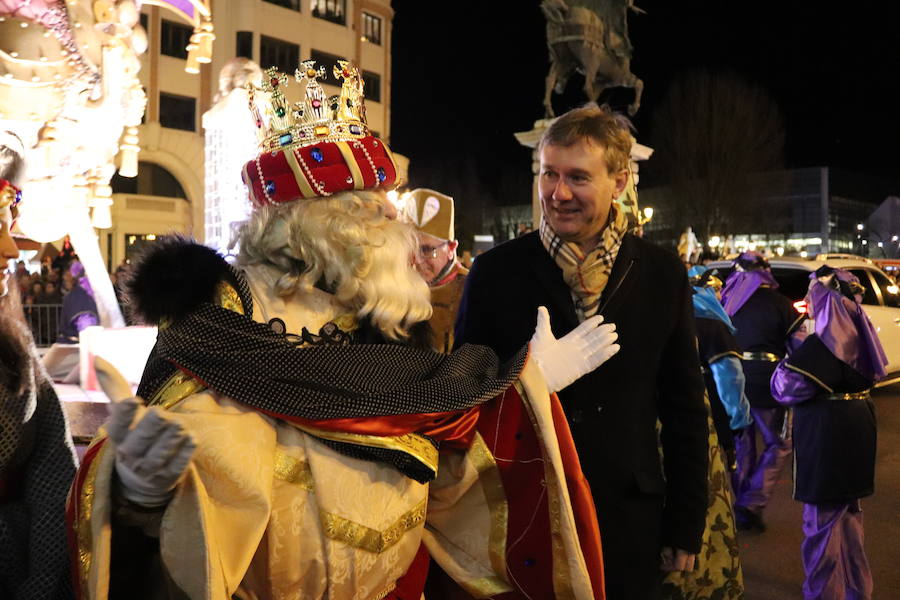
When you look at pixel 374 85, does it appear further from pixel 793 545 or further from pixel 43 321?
pixel 793 545

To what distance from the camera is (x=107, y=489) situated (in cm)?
157

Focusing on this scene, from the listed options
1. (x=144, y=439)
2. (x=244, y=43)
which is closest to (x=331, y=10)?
(x=244, y=43)

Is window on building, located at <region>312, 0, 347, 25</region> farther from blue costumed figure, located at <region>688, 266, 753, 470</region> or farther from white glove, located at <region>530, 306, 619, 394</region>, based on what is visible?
white glove, located at <region>530, 306, 619, 394</region>

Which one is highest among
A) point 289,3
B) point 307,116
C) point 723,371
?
point 289,3

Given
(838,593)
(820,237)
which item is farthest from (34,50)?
(820,237)

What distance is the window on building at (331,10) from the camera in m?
32.3

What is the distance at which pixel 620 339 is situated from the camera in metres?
2.27

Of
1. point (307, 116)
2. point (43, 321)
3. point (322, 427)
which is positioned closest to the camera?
point (322, 427)

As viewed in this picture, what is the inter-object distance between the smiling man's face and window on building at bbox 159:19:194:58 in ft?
95.3

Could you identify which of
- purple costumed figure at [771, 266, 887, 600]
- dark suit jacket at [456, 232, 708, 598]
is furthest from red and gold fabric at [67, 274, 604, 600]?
purple costumed figure at [771, 266, 887, 600]

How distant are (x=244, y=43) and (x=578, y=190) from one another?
30248mm

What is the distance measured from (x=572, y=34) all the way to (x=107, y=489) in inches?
551

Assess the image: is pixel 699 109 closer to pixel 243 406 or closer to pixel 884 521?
pixel 884 521

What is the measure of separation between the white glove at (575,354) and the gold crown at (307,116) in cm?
80
